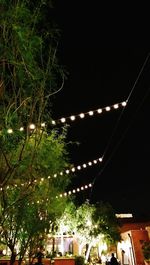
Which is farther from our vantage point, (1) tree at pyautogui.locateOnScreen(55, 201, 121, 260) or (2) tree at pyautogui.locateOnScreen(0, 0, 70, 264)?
(1) tree at pyautogui.locateOnScreen(55, 201, 121, 260)

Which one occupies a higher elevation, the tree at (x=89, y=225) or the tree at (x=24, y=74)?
the tree at (x=89, y=225)

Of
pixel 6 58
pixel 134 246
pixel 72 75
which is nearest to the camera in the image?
pixel 6 58

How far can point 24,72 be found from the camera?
512 centimetres

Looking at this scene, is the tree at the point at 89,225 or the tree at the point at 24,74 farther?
the tree at the point at 89,225

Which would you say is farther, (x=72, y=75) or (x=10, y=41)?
(x=72, y=75)

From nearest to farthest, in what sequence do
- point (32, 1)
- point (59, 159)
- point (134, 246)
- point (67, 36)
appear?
point (32, 1), point (67, 36), point (59, 159), point (134, 246)

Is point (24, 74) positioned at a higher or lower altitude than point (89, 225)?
lower

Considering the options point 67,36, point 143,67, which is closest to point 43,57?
point 67,36

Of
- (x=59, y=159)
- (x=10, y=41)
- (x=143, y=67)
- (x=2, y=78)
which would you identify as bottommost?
(x=2, y=78)

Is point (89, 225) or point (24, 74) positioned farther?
point (89, 225)

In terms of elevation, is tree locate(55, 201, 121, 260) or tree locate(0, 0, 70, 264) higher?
tree locate(55, 201, 121, 260)

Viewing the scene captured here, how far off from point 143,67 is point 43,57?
5200 mm

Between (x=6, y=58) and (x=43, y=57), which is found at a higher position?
(x=43, y=57)

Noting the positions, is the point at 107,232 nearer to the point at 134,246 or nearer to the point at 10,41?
the point at 134,246
